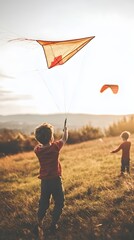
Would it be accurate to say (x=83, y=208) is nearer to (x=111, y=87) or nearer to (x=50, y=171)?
(x=50, y=171)

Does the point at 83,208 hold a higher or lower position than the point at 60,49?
lower

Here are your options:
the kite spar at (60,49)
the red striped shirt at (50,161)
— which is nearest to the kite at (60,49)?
the kite spar at (60,49)

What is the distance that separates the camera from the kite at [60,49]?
6855 mm

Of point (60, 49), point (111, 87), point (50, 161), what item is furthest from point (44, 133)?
point (111, 87)

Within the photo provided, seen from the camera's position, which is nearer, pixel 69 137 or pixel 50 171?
pixel 50 171

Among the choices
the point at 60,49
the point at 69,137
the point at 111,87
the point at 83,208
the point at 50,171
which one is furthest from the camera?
the point at 69,137

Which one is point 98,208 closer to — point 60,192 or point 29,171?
point 60,192

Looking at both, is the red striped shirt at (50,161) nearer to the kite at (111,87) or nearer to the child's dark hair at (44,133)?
the child's dark hair at (44,133)

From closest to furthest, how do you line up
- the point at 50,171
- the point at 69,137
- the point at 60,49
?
1. the point at 50,171
2. the point at 60,49
3. the point at 69,137

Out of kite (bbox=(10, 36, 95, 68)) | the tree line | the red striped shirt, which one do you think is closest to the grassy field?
the red striped shirt

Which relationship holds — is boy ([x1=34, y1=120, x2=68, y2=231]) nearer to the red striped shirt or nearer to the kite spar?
the red striped shirt

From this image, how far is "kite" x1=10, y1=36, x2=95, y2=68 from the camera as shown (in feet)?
22.5

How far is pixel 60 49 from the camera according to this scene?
7035 millimetres

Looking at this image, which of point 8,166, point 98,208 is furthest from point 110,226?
point 8,166
